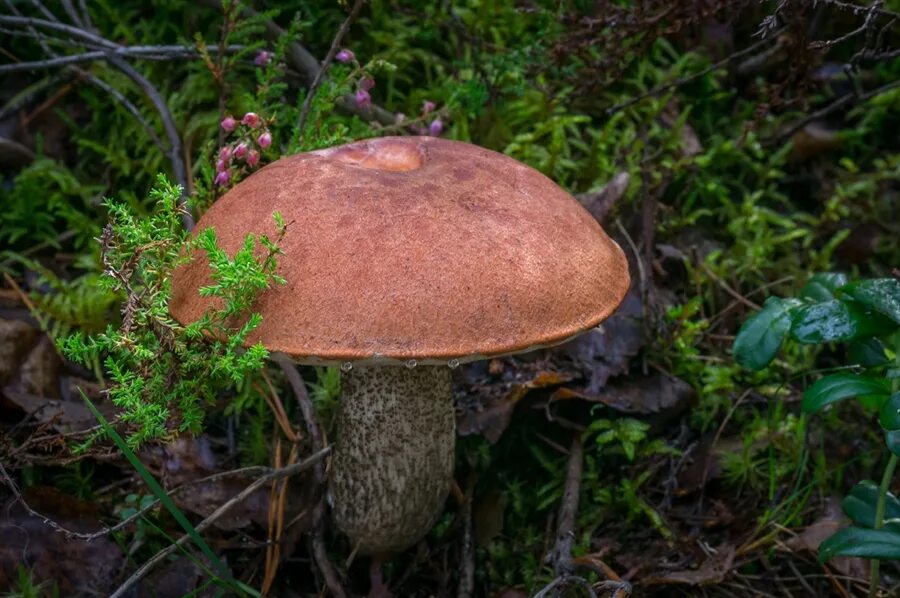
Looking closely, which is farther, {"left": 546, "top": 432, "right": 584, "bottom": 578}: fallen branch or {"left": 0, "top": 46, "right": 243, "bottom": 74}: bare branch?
{"left": 0, "top": 46, "right": 243, "bottom": 74}: bare branch

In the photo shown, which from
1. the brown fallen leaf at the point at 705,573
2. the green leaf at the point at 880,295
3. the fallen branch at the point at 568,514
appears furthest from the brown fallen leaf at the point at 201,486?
the green leaf at the point at 880,295

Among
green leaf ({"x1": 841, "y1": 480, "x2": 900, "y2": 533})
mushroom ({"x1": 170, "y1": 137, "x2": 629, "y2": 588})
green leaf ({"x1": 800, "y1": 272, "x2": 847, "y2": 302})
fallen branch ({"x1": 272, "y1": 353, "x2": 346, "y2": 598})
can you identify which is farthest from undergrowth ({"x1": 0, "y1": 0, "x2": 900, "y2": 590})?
green leaf ({"x1": 800, "y1": 272, "x2": 847, "y2": 302})

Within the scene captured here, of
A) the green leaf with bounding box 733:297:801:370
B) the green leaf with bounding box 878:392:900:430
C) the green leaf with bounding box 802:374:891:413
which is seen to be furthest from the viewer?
the green leaf with bounding box 733:297:801:370

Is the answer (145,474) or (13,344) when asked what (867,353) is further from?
(13,344)

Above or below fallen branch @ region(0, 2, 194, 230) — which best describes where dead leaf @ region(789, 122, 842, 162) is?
below

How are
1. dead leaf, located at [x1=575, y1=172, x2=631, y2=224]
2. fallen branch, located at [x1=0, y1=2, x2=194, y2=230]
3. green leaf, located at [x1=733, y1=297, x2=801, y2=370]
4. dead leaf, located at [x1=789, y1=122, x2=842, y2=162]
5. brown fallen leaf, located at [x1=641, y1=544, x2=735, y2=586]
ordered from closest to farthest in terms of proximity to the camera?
1. green leaf, located at [x1=733, y1=297, x2=801, y2=370]
2. brown fallen leaf, located at [x1=641, y1=544, x2=735, y2=586]
3. fallen branch, located at [x1=0, y1=2, x2=194, y2=230]
4. dead leaf, located at [x1=575, y1=172, x2=631, y2=224]
5. dead leaf, located at [x1=789, y1=122, x2=842, y2=162]

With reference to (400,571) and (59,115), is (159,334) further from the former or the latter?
(59,115)

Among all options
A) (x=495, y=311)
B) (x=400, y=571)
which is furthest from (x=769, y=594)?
(x=495, y=311)

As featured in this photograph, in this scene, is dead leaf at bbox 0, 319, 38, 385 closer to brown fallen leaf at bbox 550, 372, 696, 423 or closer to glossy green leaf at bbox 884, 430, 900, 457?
brown fallen leaf at bbox 550, 372, 696, 423
